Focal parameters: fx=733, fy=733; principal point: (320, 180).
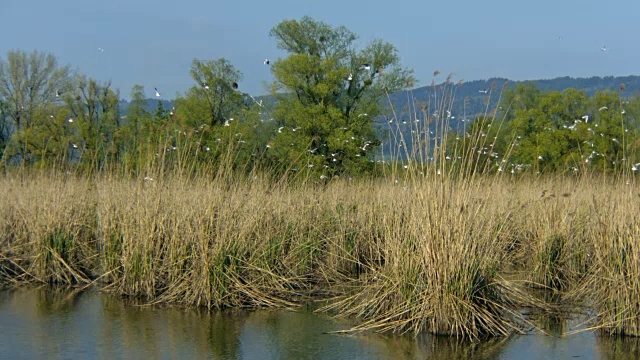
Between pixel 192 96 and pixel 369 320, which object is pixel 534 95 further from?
pixel 369 320

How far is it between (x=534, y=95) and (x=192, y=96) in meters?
33.4

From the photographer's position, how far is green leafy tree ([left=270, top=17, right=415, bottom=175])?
127ft

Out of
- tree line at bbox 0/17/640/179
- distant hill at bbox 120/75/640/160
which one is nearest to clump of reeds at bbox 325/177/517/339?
distant hill at bbox 120/75/640/160

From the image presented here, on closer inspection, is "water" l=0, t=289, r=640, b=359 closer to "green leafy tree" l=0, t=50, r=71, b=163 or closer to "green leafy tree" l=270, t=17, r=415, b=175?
"green leafy tree" l=270, t=17, r=415, b=175

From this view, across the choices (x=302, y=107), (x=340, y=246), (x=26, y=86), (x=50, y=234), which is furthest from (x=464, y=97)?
(x=26, y=86)

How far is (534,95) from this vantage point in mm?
65438

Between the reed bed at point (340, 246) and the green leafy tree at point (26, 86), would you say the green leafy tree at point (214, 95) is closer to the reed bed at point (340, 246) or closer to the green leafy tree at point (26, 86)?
the green leafy tree at point (26, 86)

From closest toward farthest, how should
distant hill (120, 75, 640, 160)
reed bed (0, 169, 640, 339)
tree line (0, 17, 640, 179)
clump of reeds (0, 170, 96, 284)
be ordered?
reed bed (0, 169, 640, 339) → distant hill (120, 75, 640, 160) → clump of reeds (0, 170, 96, 284) → tree line (0, 17, 640, 179)

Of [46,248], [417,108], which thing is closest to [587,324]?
[417,108]

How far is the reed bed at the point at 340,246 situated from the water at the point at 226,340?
26 centimetres

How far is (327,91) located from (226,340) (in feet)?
117

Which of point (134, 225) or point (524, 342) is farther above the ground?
point (134, 225)

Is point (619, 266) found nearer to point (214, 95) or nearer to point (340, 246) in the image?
point (340, 246)

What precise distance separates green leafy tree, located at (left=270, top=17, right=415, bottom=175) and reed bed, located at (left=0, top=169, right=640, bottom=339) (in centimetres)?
2647
